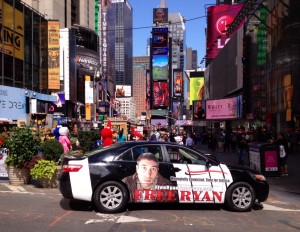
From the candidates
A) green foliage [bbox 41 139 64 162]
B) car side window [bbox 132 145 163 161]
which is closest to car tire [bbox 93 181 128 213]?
car side window [bbox 132 145 163 161]

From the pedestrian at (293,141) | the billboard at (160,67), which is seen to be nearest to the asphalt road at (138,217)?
the pedestrian at (293,141)

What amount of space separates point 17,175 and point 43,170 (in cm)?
116

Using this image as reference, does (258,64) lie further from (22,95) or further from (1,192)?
(1,192)

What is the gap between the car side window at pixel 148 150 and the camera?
28.2ft

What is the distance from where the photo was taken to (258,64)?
124 ft

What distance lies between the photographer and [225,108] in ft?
167

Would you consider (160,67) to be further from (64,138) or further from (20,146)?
(20,146)

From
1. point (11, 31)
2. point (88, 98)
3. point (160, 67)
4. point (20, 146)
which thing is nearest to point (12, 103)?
point (11, 31)

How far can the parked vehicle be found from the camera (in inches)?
327

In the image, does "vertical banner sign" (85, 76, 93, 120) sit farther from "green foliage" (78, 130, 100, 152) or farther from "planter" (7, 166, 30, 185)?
"planter" (7, 166, 30, 185)

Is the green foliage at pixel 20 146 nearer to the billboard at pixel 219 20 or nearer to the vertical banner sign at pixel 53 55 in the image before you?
the vertical banner sign at pixel 53 55

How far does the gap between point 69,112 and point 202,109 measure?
→ 26.4 metres

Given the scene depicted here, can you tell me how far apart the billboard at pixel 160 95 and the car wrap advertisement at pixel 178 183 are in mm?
175363

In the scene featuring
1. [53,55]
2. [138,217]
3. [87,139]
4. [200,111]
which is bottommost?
[138,217]
